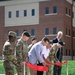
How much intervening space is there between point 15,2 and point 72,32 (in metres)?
14.1

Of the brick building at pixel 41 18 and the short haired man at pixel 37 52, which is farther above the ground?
the brick building at pixel 41 18

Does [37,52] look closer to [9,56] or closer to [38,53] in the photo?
[38,53]

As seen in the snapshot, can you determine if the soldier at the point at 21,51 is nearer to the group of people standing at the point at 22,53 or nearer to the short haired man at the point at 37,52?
the group of people standing at the point at 22,53

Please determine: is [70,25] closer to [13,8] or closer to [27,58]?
[13,8]

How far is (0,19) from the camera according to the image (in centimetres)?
5984

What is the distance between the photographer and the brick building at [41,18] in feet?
175

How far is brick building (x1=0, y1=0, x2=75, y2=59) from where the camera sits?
53.4m

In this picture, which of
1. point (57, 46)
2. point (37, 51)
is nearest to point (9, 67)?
point (37, 51)

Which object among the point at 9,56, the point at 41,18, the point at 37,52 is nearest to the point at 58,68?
the point at 37,52

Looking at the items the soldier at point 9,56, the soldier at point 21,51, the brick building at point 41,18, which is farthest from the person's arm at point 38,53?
the brick building at point 41,18

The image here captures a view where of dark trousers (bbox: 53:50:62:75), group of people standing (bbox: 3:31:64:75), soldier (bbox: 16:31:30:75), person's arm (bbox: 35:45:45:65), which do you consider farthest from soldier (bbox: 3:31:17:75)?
dark trousers (bbox: 53:50:62:75)

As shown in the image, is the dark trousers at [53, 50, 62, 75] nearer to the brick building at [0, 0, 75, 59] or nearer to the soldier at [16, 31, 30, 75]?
the soldier at [16, 31, 30, 75]

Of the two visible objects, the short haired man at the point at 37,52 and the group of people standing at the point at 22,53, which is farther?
the short haired man at the point at 37,52

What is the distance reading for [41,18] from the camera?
55.3 metres
